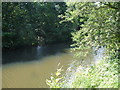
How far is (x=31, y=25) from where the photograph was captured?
1320 cm

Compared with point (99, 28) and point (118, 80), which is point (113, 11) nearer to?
point (99, 28)

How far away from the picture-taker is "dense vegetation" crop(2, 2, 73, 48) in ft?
37.6

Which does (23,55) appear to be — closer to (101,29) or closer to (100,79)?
(101,29)

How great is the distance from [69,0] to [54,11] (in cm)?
1124

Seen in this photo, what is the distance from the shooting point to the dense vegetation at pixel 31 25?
37.6 ft

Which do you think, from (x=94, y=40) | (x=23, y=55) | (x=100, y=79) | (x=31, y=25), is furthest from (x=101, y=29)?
(x=31, y=25)

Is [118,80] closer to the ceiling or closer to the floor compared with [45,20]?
closer to the floor

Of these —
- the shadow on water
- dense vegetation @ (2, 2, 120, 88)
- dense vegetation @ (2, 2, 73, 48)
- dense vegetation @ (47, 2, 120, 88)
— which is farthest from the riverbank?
dense vegetation @ (2, 2, 73, 48)

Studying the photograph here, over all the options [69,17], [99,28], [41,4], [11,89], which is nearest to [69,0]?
[69,17]

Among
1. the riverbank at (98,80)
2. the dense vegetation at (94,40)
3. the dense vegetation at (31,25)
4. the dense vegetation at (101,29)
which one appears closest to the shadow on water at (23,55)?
the dense vegetation at (31,25)

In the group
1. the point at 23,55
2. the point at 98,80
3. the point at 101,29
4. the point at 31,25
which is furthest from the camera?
the point at 31,25

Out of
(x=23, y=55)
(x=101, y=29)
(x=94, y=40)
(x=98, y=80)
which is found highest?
(x=101, y=29)

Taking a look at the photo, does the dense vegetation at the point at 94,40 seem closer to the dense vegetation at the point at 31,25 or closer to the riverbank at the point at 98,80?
the riverbank at the point at 98,80

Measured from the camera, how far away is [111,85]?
2.69 metres
